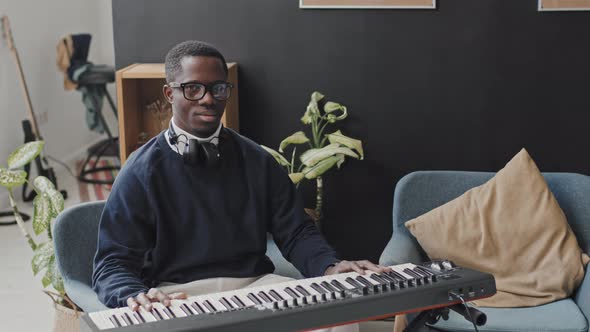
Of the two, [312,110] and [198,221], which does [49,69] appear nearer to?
[312,110]

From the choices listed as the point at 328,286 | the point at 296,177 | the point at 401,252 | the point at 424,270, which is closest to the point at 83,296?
the point at 328,286

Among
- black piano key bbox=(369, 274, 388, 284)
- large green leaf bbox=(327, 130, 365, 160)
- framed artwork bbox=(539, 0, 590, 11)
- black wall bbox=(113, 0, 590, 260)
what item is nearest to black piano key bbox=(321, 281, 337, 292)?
black piano key bbox=(369, 274, 388, 284)

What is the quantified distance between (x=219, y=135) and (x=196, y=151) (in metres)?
0.13

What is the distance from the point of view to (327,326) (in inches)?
76.0

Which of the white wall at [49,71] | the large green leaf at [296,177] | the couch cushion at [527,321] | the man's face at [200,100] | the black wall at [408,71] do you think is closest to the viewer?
the man's face at [200,100]

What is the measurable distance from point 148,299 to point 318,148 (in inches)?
66.2

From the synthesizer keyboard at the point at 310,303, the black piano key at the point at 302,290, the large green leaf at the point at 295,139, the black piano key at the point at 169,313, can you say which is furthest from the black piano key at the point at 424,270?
the large green leaf at the point at 295,139

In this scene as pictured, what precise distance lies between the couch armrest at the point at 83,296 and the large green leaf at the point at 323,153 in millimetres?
1221

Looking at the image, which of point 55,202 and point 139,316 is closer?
point 139,316

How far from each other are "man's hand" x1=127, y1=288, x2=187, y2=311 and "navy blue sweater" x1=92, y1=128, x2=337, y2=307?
0.86 ft

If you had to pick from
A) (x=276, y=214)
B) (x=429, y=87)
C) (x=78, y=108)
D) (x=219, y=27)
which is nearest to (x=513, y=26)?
(x=429, y=87)

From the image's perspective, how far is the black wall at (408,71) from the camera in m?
3.49

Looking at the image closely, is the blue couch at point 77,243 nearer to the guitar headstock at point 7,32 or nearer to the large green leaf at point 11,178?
the large green leaf at point 11,178

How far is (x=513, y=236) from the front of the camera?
293cm
